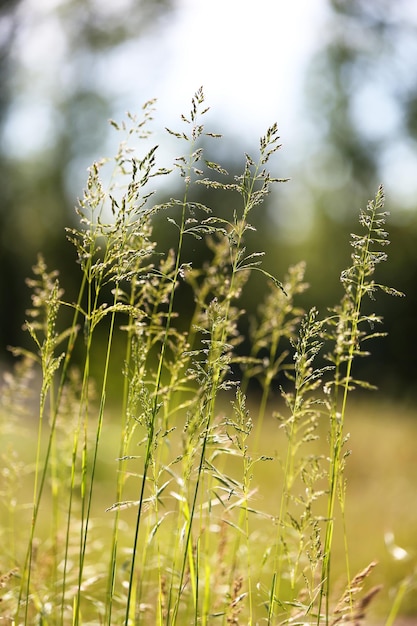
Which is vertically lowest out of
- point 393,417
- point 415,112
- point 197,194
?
point 393,417

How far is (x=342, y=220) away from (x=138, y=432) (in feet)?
28.6

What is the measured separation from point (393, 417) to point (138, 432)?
476 centimetres

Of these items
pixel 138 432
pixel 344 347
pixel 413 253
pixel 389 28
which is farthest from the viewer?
pixel 389 28

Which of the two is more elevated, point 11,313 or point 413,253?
point 413,253

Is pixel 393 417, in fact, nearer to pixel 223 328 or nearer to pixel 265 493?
pixel 265 493

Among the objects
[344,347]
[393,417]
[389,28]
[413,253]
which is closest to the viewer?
[344,347]

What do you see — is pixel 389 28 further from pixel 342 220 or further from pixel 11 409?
pixel 11 409

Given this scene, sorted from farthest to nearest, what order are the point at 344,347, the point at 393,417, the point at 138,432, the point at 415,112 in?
1. the point at 415,112
2. the point at 393,417
3. the point at 138,432
4. the point at 344,347

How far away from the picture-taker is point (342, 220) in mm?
13281

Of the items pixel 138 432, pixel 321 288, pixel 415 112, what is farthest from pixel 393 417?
pixel 415 112

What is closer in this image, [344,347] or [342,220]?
[344,347]

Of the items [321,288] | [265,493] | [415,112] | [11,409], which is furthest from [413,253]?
[11,409]

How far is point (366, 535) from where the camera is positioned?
4.66 meters

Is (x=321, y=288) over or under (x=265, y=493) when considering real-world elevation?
over
